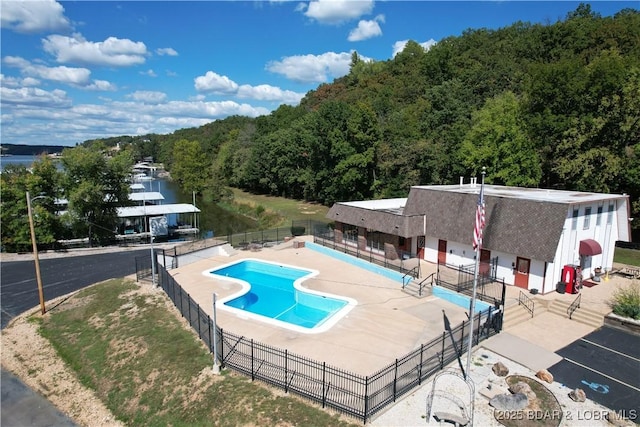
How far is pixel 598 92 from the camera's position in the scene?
109 ft

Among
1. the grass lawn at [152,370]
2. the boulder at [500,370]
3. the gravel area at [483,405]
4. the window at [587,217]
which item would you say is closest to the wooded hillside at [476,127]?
the window at [587,217]

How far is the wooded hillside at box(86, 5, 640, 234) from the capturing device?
3309 centimetres

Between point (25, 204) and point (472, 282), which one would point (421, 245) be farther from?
point (25, 204)

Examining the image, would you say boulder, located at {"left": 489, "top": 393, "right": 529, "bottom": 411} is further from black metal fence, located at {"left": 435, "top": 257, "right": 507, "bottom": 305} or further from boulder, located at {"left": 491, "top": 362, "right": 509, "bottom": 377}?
black metal fence, located at {"left": 435, "top": 257, "right": 507, "bottom": 305}

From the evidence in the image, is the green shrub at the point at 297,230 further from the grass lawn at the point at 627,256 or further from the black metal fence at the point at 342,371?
the grass lawn at the point at 627,256

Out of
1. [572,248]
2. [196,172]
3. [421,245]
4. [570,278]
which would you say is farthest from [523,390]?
[196,172]

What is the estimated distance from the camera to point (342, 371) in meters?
13.2

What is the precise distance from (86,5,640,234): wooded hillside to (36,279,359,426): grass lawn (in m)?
32.0

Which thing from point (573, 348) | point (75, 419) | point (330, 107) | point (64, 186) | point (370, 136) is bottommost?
point (75, 419)

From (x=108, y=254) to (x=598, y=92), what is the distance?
4572 cm

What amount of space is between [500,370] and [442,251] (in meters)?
13.2

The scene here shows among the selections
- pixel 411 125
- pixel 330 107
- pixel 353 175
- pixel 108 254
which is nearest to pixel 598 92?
pixel 411 125

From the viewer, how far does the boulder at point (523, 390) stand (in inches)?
524

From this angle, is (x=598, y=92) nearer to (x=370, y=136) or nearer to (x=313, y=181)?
(x=370, y=136)
